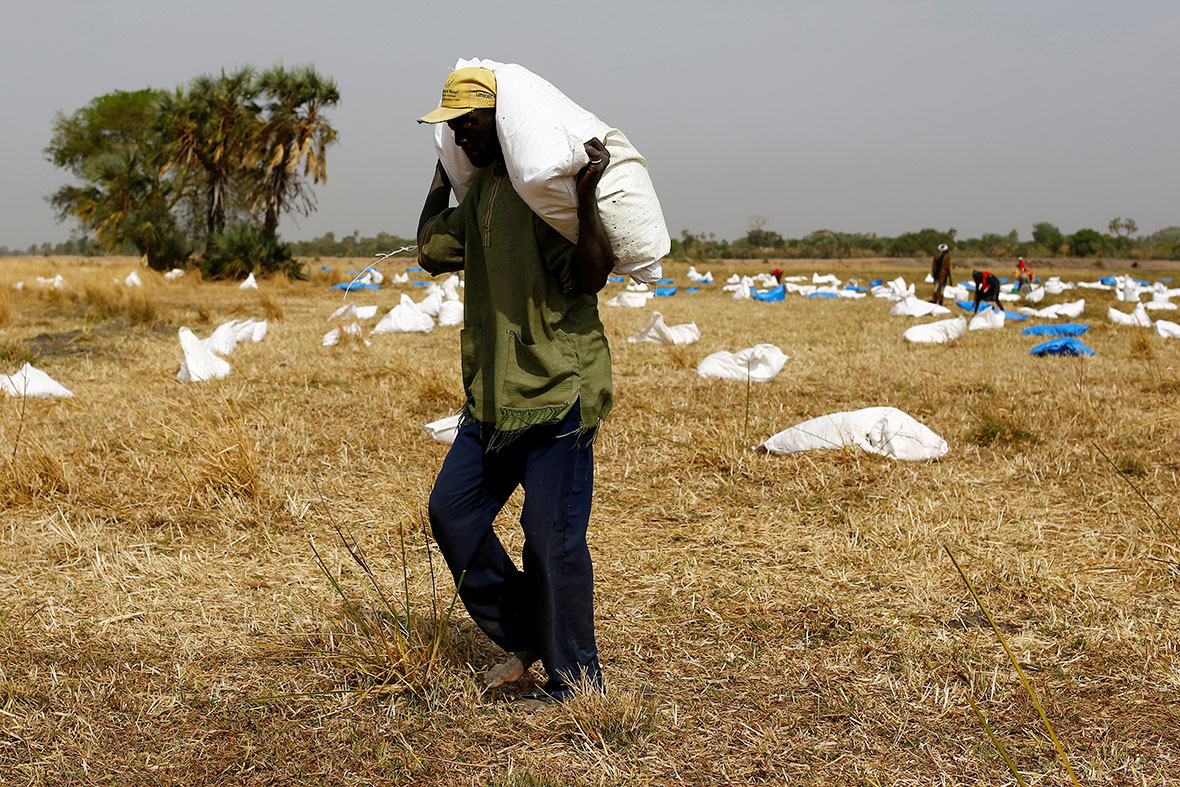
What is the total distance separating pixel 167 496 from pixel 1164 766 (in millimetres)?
3414

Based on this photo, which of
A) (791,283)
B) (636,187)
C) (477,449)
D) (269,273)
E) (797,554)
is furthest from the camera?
(791,283)

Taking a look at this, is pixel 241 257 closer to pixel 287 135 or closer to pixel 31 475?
pixel 287 135

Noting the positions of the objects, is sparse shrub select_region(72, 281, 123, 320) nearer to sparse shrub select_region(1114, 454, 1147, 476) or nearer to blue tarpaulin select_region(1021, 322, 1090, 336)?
sparse shrub select_region(1114, 454, 1147, 476)

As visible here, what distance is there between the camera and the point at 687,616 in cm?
276

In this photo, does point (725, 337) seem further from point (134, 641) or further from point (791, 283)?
point (791, 283)

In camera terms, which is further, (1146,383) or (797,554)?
(1146,383)

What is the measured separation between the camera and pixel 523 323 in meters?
1.97

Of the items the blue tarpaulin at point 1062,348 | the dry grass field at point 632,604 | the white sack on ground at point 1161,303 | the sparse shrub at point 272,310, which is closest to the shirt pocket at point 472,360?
the dry grass field at point 632,604

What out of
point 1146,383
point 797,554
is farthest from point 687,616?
point 1146,383

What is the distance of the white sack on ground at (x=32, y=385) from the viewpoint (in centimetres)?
541

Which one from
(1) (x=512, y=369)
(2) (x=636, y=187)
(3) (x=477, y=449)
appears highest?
(2) (x=636, y=187)

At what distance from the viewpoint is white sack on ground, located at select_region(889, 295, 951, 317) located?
12.3 meters

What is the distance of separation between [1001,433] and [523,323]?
11.5 ft

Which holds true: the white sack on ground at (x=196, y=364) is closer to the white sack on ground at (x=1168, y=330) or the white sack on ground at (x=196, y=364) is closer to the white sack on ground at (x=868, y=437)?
the white sack on ground at (x=868, y=437)
